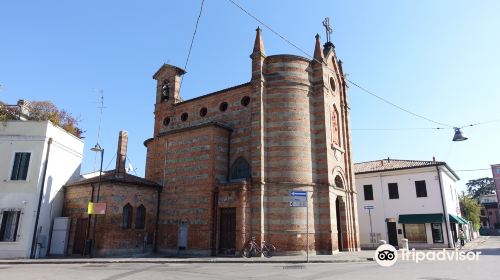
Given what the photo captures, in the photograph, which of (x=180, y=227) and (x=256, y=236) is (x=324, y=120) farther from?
(x=180, y=227)

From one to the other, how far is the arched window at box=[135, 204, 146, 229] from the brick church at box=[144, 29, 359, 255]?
1.33 metres

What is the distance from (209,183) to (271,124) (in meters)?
5.53

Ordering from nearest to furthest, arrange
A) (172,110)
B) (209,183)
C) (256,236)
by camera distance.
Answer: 1. (256,236)
2. (209,183)
3. (172,110)

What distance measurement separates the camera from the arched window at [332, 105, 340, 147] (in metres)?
24.5

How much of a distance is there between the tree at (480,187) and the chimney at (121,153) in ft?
319

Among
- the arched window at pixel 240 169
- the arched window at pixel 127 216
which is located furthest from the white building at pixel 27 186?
the arched window at pixel 240 169

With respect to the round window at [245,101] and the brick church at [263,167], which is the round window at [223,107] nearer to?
the brick church at [263,167]

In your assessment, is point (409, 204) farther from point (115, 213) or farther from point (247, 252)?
point (115, 213)

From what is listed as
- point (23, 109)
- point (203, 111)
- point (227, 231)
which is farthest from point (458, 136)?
point (23, 109)

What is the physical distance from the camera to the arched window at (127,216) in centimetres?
2205

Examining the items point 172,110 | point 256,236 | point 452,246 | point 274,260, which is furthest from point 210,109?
point 452,246

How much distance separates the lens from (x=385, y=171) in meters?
32.0

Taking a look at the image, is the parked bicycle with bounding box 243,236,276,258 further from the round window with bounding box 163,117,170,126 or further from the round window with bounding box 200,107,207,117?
the round window with bounding box 163,117,170,126

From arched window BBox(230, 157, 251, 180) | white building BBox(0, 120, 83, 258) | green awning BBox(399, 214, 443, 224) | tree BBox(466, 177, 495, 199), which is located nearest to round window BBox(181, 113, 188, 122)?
arched window BBox(230, 157, 251, 180)
